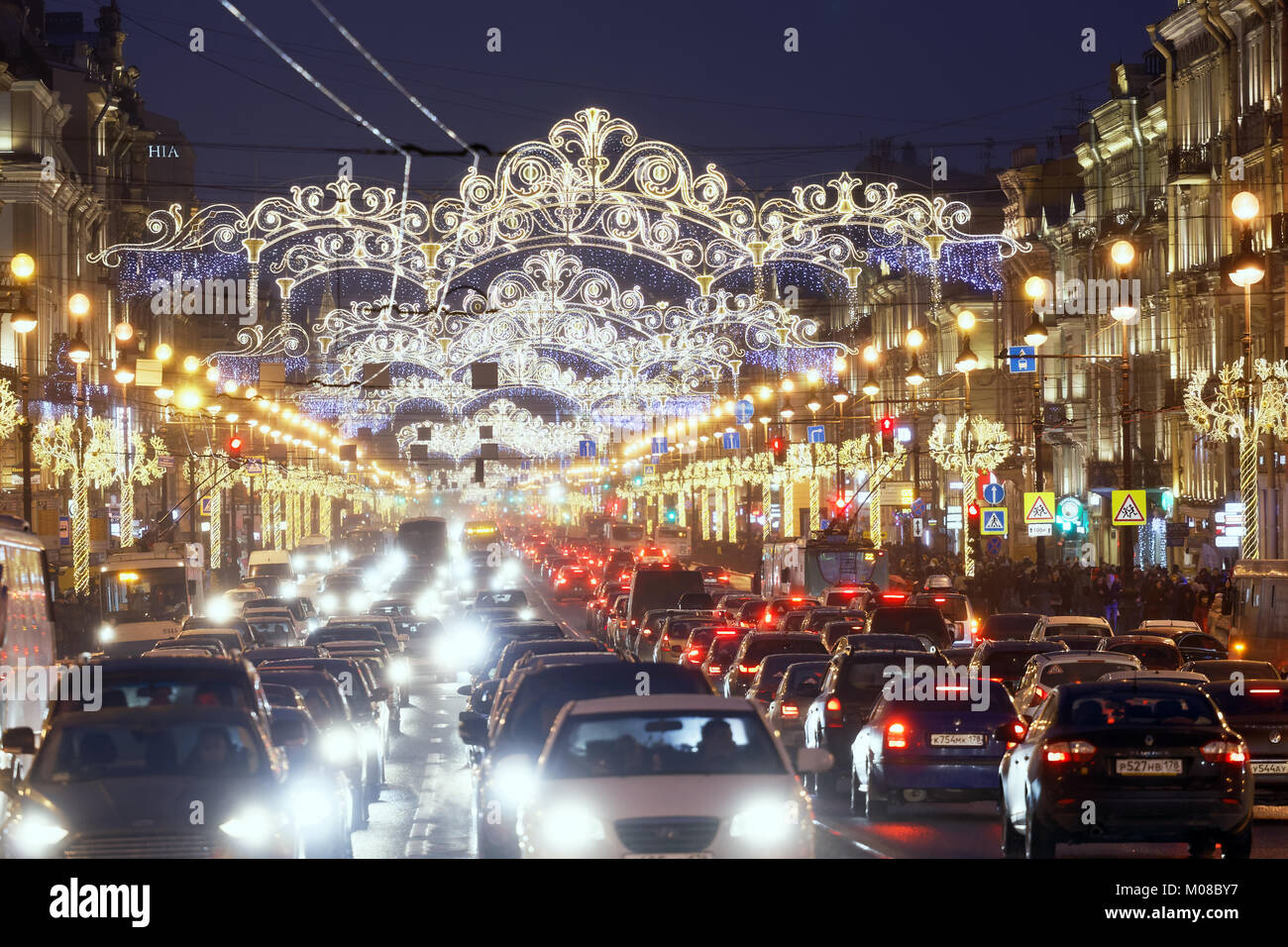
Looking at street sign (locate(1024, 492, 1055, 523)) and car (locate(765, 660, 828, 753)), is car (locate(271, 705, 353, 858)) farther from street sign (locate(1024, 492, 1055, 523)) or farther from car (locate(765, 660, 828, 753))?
street sign (locate(1024, 492, 1055, 523))

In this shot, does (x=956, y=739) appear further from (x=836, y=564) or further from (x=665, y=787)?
(x=836, y=564)

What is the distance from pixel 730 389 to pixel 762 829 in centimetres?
9329

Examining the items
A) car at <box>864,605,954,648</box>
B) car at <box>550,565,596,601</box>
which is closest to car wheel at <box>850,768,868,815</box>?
car at <box>864,605,954,648</box>

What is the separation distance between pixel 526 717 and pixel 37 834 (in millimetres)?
4642

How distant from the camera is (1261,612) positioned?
125 feet

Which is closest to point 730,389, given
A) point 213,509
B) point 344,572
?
point 213,509

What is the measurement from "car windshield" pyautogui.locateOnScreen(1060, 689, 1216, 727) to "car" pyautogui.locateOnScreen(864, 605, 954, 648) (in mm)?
20943

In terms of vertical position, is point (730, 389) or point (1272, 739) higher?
point (730, 389)

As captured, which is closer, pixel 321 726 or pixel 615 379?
pixel 321 726

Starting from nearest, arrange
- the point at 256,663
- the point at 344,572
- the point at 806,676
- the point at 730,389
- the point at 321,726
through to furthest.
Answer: the point at 321,726
the point at 256,663
the point at 806,676
the point at 344,572
the point at 730,389

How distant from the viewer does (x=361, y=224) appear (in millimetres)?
37312

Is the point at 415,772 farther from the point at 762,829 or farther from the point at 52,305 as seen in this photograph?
the point at 52,305

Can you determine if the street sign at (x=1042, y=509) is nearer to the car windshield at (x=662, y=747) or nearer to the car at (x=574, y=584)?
the car at (x=574, y=584)

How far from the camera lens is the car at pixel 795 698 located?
26.6m
